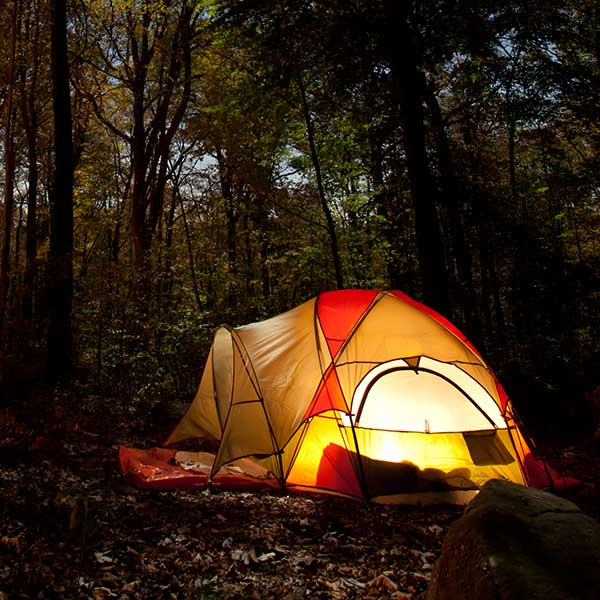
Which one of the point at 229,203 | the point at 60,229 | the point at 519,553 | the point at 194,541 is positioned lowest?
the point at 194,541

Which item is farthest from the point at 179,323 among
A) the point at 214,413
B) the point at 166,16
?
the point at 166,16

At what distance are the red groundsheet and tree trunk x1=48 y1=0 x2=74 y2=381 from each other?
374 cm

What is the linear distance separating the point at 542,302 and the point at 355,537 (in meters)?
7.10

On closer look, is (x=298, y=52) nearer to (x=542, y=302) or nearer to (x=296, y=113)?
(x=296, y=113)

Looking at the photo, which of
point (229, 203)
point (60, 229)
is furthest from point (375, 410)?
point (229, 203)

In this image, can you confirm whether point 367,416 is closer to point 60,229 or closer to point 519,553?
point 519,553

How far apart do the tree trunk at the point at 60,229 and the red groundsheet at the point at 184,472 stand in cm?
374

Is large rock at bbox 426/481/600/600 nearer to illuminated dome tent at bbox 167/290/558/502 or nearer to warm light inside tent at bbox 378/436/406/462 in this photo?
illuminated dome tent at bbox 167/290/558/502

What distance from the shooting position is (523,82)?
900cm

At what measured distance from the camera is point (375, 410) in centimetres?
573

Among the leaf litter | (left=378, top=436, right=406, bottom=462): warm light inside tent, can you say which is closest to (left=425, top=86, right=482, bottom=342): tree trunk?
(left=378, top=436, right=406, bottom=462): warm light inside tent

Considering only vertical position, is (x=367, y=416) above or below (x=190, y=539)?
above

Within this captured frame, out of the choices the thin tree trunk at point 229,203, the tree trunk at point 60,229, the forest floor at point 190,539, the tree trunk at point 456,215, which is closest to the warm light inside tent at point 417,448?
the forest floor at point 190,539

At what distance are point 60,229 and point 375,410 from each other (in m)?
6.88
